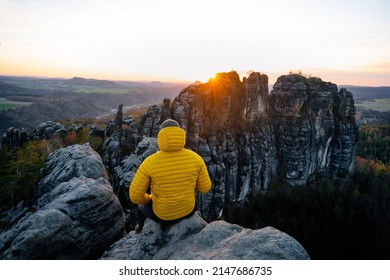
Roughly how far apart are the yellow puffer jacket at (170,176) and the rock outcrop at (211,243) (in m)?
0.63

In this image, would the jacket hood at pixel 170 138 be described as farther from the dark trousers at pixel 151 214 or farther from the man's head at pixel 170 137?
the dark trousers at pixel 151 214

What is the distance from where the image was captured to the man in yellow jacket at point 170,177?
709cm

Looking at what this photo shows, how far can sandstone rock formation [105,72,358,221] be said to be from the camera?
4784 cm

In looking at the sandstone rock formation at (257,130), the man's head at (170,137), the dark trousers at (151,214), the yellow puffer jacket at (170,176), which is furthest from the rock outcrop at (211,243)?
the sandstone rock formation at (257,130)

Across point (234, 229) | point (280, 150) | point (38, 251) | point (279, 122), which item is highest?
point (234, 229)

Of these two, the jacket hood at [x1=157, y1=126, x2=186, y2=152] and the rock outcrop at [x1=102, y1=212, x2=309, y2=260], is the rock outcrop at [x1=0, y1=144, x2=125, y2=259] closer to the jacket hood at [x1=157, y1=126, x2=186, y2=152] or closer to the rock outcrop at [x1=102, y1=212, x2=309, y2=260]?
the rock outcrop at [x1=102, y1=212, x2=309, y2=260]

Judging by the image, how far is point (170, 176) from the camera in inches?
287

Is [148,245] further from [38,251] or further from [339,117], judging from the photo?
[339,117]

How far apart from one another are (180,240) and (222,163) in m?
44.4

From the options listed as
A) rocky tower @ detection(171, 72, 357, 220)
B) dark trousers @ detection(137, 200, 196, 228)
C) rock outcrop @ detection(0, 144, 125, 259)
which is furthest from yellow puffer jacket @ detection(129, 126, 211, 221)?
rocky tower @ detection(171, 72, 357, 220)

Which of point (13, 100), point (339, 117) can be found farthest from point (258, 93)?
point (13, 100)

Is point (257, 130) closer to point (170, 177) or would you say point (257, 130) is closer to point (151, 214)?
point (151, 214)

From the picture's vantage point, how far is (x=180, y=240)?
26.2 feet

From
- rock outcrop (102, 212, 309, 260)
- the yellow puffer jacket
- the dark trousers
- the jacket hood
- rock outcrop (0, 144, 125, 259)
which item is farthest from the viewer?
rock outcrop (0, 144, 125, 259)
